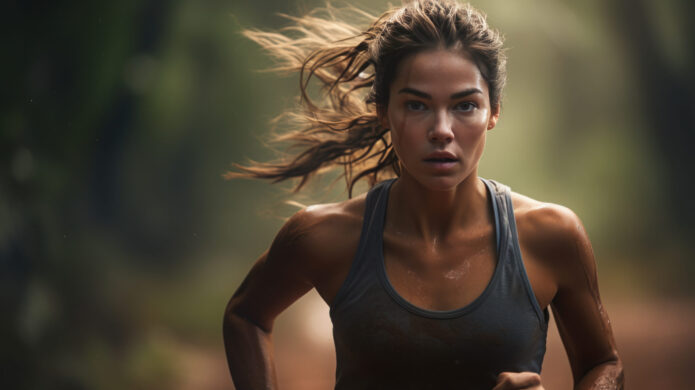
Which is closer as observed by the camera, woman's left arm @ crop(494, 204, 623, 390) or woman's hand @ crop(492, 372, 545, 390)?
woman's hand @ crop(492, 372, 545, 390)

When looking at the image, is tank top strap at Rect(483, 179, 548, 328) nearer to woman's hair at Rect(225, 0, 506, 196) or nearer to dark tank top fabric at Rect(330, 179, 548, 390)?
dark tank top fabric at Rect(330, 179, 548, 390)

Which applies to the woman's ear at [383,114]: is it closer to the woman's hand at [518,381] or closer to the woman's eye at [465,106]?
the woman's eye at [465,106]

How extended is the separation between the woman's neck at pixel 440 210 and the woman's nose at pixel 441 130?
0.11 m

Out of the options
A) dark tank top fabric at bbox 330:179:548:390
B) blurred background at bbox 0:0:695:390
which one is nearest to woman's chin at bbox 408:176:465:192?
dark tank top fabric at bbox 330:179:548:390

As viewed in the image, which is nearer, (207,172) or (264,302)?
(264,302)

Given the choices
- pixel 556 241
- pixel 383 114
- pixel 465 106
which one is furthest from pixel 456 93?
pixel 556 241

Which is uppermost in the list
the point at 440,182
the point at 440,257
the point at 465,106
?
the point at 465,106

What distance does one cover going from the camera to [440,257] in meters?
1.07

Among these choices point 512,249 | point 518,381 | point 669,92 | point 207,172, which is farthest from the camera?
point 207,172

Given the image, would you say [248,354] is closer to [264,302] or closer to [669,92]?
[264,302]

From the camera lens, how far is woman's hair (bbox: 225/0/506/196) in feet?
3.43

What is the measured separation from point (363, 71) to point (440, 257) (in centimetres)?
38

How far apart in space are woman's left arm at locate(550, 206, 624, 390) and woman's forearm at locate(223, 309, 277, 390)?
44 cm

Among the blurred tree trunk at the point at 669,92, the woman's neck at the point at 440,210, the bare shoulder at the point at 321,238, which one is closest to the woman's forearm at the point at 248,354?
the bare shoulder at the point at 321,238
